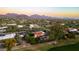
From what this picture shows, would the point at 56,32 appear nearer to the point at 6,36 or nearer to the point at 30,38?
the point at 30,38

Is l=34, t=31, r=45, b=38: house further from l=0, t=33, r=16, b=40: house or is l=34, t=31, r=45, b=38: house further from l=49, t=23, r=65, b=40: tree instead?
l=0, t=33, r=16, b=40: house

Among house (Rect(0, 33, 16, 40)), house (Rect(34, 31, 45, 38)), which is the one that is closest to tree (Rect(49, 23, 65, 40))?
house (Rect(34, 31, 45, 38))

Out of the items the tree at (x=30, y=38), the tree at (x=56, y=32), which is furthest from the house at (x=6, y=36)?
the tree at (x=56, y=32)

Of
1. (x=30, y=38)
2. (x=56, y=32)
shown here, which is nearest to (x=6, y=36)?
(x=30, y=38)

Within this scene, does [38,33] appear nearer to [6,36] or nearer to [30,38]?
[30,38]

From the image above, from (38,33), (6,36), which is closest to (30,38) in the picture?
(38,33)

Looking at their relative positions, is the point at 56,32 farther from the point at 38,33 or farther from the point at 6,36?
the point at 6,36

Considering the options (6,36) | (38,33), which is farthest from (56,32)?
(6,36)

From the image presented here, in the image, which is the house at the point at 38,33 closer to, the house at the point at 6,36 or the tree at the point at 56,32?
the tree at the point at 56,32

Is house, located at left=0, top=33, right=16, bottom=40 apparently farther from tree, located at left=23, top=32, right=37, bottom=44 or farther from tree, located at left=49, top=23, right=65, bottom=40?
tree, located at left=49, top=23, right=65, bottom=40

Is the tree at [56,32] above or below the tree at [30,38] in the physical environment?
above

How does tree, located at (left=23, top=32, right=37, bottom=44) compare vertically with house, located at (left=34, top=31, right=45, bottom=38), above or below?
below
